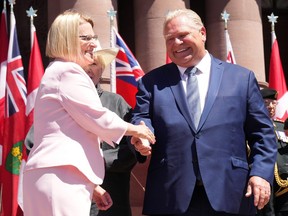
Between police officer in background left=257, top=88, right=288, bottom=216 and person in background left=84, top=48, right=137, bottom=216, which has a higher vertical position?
person in background left=84, top=48, right=137, bottom=216

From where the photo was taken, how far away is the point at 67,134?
4340mm

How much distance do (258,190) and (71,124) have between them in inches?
52.9

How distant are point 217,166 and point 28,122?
539 centimetres

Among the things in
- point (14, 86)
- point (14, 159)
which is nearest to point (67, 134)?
point (14, 159)

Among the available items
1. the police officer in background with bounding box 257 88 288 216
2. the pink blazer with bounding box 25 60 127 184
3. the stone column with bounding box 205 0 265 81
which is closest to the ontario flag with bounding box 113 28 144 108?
the police officer in background with bounding box 257 88 288 216

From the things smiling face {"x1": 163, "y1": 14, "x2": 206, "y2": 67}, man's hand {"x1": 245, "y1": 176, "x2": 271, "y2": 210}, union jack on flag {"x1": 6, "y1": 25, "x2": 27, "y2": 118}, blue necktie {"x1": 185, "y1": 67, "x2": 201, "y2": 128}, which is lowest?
union jack on flag {"x1": 6, "y1": 25, "x2": 27, "y2": 118}

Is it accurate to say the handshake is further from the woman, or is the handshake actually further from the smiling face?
the smiling face

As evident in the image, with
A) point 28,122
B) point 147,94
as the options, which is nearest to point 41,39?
point 28,122

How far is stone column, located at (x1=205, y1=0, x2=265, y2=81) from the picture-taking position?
1263 cm

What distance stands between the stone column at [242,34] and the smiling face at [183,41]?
24.9 feet

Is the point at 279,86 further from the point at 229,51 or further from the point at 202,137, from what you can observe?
the point at 202,137

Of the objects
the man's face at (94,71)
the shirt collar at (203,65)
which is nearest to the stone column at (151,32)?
the man's face at (94,71)

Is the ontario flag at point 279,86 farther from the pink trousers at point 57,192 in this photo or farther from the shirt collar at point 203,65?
the pink trousers at point 57,192

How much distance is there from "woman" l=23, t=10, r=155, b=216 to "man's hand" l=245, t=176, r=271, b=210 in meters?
0.76
